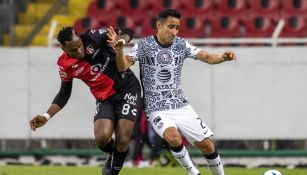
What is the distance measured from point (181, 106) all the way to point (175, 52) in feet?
2.15

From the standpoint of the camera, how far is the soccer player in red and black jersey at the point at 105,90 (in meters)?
13.2

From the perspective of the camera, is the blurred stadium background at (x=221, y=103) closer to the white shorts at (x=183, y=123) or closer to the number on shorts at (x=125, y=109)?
the number on shorts at (x=125, y=109)

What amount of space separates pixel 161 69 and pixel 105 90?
82cm

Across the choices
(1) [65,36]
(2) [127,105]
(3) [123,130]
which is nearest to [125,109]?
(2) [127,105]

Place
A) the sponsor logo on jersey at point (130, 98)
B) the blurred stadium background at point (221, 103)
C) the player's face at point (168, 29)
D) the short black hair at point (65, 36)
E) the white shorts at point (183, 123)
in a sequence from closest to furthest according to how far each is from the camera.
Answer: the short black hair at point (65, 36), the player's face at point (168, 29), the white shorts at point (183, 123), the sponsor logo on jersey at point (130, 98), the blurred stadium background at point (221, 103)

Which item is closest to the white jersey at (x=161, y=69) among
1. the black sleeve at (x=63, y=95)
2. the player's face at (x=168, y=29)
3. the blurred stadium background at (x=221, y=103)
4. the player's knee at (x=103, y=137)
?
the player's face at (x=168, y=29)

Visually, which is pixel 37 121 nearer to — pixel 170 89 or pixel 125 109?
pixel 125 109

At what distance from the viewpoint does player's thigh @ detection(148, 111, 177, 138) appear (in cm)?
1298

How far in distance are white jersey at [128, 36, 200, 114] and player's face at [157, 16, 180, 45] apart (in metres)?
0.12

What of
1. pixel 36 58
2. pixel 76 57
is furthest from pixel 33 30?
pixel 76 57

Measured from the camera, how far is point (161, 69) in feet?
43.1

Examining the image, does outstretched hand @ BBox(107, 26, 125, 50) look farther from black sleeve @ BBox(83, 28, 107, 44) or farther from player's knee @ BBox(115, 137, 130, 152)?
player's knee @ BBox(115, 137, 130, 152)

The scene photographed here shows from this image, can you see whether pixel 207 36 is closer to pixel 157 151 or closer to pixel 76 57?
pixel 157 151

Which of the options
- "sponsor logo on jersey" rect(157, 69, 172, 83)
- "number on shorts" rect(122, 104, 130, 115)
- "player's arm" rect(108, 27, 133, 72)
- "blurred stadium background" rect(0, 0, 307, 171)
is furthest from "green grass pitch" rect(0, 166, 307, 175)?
"player's arm" rect(108, 27, 133, 72)
